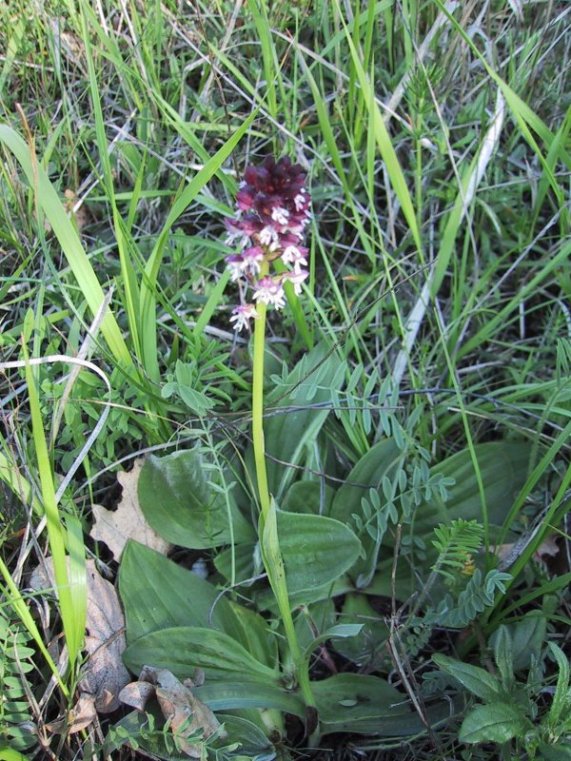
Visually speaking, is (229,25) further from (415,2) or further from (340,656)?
(340,656)

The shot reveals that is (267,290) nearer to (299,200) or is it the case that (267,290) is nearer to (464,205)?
(299,200)

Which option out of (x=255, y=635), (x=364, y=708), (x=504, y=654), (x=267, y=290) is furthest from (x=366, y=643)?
(x=267, y=290)

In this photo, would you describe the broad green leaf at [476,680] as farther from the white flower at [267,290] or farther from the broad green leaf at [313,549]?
the white flower at [267,290]

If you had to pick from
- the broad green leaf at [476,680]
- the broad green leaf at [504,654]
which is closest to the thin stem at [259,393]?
the broad green leaf at [476,680]

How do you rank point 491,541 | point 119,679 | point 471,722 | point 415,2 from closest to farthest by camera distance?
point 471,722 < point 119,679 < point 491,541 < point 415,2

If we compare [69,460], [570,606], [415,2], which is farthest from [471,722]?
[415,2]

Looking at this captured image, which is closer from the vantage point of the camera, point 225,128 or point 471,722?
point 471,722

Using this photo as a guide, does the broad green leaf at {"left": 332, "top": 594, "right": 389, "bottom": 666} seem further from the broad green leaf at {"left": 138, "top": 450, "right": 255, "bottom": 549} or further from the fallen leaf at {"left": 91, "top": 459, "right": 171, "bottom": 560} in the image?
the fallen leaf at {"left": 91, "top": 459, "right": 171, "bottom": 560}
